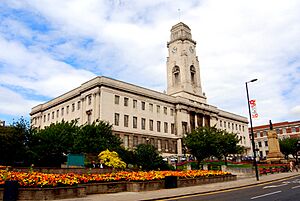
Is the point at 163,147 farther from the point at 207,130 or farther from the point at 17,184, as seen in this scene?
the point at 17,184

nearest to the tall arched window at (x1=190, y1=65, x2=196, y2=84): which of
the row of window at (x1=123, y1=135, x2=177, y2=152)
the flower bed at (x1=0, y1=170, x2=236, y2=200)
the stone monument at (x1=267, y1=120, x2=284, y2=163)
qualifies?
the row of window at (x1=123, y1=135, x2=177, y2=152)

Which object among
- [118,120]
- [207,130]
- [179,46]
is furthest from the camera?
[179,46]

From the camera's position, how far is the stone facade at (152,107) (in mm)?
56094

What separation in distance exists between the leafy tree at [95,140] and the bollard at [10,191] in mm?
22352

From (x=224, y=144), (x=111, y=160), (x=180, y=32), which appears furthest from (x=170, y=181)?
(x=180, y=32)

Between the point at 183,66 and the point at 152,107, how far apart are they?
758 inches

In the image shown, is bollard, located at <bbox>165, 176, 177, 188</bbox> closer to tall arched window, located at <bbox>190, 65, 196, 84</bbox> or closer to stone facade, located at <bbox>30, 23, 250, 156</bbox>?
stone facade, located at <bbox>30, 23, 250, 156</bbox>

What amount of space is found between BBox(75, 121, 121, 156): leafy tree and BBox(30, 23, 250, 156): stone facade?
1399 cm

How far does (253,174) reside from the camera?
35500mm

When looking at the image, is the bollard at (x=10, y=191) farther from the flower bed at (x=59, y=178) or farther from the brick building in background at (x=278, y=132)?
the brick building in background at (x=278, y=132)

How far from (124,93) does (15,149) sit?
29.8 meters

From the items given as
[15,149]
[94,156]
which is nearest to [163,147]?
[94,156]

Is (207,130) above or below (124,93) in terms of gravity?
below

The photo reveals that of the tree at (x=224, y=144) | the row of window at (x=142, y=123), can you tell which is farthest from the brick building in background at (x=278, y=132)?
the tree at (x=224, y=144)
